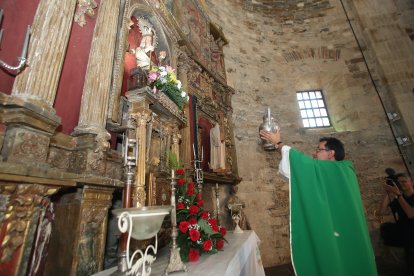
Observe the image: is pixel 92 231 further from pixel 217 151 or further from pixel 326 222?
pixel 217 151

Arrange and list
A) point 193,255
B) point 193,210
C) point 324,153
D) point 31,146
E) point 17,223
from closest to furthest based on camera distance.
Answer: point 17,223 → point 31,146 → point 193,255 → point 193,210 → point 324,153

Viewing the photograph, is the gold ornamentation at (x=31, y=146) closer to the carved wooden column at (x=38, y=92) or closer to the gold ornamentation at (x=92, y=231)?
the carved wooden column at (x=38, y=92)

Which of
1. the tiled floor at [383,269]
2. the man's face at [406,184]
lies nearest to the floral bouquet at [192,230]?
the man's face at [406,184]

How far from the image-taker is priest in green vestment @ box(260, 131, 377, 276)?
6.93 ft

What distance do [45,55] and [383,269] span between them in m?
8.69

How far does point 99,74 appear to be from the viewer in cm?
294

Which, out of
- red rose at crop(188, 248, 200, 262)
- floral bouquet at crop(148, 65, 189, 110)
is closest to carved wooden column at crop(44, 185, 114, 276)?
red rose at crop(188, 248, 200, 262)

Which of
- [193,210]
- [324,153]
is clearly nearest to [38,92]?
[193,210]

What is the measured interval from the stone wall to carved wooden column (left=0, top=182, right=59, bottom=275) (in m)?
5.97

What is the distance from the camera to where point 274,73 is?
31.0ft

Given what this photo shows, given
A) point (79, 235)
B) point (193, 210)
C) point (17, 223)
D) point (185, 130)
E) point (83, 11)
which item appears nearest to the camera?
point (17, 223)

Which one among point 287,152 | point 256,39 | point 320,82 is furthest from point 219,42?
point 287,152

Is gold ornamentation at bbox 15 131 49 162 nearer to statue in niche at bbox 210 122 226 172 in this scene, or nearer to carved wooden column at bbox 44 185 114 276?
carved wooden column at bbox 44 185 114 276

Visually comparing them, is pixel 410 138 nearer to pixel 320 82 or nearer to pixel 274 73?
pixel 320 82
